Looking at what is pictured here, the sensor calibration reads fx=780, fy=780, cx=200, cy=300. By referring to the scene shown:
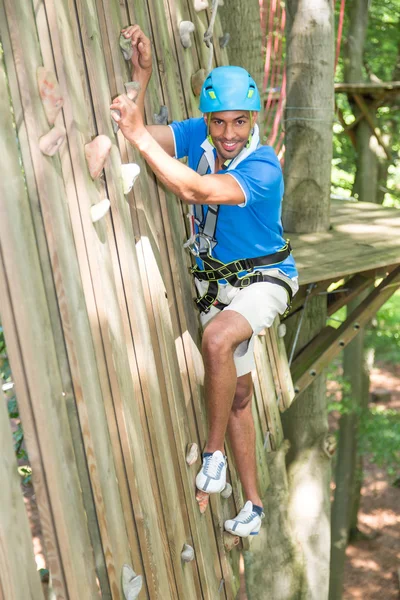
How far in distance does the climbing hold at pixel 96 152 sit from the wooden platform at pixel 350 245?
1.88 metres

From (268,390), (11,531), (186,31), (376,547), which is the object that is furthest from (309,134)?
(376,547)

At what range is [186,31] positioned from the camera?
10.3ft

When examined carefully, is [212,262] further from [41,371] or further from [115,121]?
[41,371]

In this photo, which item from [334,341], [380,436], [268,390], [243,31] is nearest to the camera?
[268,390]

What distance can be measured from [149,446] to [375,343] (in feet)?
24.2

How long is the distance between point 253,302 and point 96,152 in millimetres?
1050

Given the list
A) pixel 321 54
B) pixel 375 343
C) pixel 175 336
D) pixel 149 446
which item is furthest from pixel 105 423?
pixel 375 343

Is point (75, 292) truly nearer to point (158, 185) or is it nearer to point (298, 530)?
point (158, 185)

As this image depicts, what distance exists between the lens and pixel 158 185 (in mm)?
2930

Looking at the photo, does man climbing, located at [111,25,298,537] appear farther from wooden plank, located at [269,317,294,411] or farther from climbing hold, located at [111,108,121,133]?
wooden plank, located at [269,317,294,411]

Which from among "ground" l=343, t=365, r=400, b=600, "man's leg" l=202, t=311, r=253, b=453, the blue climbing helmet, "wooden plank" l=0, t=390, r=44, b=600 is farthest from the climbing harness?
"ground" l=343, t=365, r=400, b=600

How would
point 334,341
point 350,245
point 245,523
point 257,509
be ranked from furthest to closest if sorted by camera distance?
1. point 334,341
2. point 350,245
3. point 257,509
4. point 245,523

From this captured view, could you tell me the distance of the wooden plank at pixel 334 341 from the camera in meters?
4.99

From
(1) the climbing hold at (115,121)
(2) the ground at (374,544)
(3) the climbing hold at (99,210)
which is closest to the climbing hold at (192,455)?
(3) the climbing hold at (99,210)
